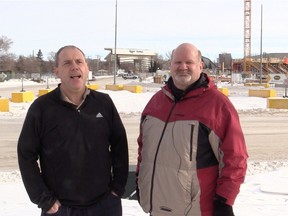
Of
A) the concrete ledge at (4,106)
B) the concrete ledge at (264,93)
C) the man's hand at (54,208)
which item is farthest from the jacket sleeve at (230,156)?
the concrete ledge at (264,93)

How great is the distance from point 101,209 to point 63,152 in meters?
0.52

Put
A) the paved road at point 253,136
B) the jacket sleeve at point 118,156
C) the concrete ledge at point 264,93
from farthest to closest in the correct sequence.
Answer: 1. the concrete ledge at point 264,93
2. the paved road at point 253,136
3. the jacket sleeve at point 118,156

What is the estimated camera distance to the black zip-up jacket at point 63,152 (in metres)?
2.77

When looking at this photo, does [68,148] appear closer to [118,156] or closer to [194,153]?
[118,156]

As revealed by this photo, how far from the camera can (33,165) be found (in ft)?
9.12

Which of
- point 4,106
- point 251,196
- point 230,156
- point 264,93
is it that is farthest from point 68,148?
point 264,93

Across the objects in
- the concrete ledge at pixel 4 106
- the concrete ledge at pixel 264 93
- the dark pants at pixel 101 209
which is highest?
the concrete ledge at pixel 264 93

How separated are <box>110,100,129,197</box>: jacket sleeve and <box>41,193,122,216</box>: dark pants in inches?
2.9

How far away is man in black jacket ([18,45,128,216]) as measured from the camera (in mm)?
2777

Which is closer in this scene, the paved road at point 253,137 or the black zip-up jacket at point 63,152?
the black zip-up jacket at point 63,152

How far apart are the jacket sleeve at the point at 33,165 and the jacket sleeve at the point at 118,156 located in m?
0.49

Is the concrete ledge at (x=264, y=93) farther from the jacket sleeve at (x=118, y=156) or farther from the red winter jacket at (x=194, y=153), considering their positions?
the red winter jacket at (x=194, y=153)

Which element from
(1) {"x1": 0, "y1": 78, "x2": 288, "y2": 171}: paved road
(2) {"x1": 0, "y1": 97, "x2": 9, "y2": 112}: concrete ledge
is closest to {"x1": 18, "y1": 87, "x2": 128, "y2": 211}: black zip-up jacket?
(1) {"x1": 0, "y1": 78, "x2": 288, "y2": 171}: paved road

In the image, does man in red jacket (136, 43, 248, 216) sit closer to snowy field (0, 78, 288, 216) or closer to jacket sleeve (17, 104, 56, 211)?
jacket sleeve (17, 104, 56, 211)
